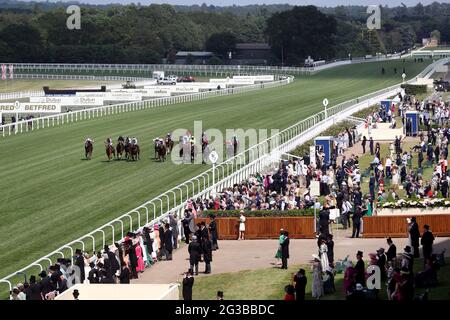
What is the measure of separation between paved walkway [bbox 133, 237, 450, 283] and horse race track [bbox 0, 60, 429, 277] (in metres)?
2.58

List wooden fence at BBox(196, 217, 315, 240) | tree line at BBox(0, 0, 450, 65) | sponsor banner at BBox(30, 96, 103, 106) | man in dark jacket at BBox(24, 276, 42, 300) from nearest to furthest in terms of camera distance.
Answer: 1. man in dark jacket at BBox(24, 276, 42, 300)
2. wooden fence at BBox(196, 217, 315, 240)
3. sponsor banner at BBox(30, 96, 103, 106)
4. tree line at BBox(0, 0, 450, 65)

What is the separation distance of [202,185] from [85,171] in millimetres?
5049

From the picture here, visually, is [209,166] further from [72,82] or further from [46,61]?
[46,61]

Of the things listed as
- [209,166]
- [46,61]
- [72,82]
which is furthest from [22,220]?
[46,61]

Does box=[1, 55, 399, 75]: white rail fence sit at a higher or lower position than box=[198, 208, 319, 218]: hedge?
lower

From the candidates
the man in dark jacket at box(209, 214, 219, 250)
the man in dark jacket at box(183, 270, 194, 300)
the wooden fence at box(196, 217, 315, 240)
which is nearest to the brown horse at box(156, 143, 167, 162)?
the wooden fence at box(196, 217, 315, 240)

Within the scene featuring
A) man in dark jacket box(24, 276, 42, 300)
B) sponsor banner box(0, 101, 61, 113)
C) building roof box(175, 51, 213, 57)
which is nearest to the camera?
man in dark jacket box(24, 276, 42, 300)

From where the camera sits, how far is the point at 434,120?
4484 cm

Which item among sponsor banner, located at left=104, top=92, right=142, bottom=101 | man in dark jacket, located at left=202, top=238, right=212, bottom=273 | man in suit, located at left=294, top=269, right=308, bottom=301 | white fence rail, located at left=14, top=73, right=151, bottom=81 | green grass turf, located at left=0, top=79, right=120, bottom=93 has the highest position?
man in suit, located at left=294, top=269, right=308, bottom=301

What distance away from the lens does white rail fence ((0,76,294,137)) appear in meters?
46.1

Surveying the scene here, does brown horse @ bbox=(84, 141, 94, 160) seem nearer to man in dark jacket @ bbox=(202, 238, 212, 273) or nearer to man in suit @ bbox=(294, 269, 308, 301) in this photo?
man in dark jacket @ bbox=(202, 238, 212, 273)

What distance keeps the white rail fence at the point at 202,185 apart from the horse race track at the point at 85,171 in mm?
487

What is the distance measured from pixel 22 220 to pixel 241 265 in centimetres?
676

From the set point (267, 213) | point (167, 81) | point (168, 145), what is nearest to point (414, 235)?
point (267, 213)
